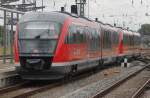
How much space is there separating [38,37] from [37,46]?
39 centimetres

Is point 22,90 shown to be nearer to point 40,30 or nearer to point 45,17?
point 40,30

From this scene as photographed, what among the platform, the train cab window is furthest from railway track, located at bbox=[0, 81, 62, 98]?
the train cab window

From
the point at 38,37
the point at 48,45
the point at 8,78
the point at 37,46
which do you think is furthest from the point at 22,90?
the point at 38,37

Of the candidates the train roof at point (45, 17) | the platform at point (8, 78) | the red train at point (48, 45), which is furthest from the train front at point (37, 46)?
the platform at point (8, 78)

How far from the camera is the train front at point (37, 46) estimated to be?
17.9m

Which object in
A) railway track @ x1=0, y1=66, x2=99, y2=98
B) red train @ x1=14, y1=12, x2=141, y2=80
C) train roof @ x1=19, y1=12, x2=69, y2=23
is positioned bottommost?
railway track @ x1=0, y1=66, x2=99, y2=98

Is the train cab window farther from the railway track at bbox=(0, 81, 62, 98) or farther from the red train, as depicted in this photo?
the railway track at bbox=(0, 81, 62, 98)

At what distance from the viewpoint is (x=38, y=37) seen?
18.2 meters

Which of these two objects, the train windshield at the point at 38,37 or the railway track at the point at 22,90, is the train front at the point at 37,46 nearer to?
the train windshield at the point at 38,37

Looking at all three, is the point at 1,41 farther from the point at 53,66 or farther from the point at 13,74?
the point at 53,66

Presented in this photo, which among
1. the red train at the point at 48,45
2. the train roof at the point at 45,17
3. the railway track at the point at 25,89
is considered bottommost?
the railway track at the point at 25,89

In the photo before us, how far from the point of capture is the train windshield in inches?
709

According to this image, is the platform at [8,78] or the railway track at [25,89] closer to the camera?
the railway track at [25,89]

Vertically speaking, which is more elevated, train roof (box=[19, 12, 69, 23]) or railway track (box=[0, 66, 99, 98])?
train roof (box=[19, 12, 69, 23])
